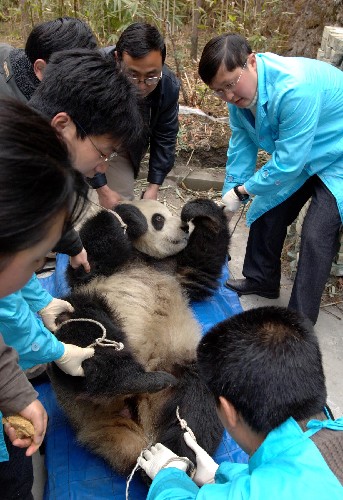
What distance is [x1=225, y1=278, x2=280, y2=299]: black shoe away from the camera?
4.13 m

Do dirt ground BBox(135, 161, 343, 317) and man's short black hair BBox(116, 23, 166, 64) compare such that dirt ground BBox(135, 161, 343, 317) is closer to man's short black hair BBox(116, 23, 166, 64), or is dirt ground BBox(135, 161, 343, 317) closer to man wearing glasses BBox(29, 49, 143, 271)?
man's short black hair BBox(116, 23, 166, 64)

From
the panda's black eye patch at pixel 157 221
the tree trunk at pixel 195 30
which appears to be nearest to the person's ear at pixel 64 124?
the panda's black eye patch at pixel 157 221

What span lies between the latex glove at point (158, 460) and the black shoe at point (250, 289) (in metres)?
1.93

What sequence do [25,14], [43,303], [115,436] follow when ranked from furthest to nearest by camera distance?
1. [25,14]
2. [115,436]
3. [43,303]

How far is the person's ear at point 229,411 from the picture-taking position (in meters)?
1.67

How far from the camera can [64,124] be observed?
7.48 ft

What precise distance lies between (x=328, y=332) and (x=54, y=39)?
284 centimetres

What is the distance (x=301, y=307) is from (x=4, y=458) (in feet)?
7.68

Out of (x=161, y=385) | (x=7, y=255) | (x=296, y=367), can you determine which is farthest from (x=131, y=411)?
(x=7, y=255)

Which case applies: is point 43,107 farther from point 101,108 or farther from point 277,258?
point 277,258

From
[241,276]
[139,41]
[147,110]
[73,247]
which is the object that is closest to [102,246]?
[73,247]

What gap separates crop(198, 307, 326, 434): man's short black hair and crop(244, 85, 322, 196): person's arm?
1.68m

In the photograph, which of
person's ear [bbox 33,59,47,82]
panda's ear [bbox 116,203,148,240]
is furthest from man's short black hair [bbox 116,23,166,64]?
panda's ear [bbox 116,203,148,240]

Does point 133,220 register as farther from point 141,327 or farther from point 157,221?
point 141,327
